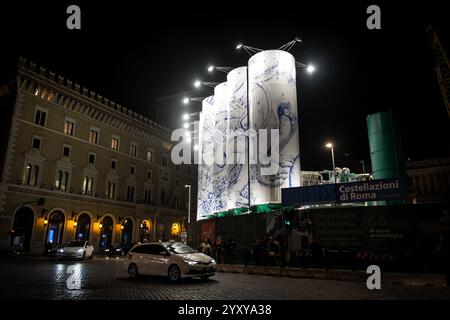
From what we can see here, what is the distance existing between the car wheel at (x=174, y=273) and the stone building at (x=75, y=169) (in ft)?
73.7

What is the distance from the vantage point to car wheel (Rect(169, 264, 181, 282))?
43.4 ft

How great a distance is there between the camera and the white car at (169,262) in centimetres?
1322

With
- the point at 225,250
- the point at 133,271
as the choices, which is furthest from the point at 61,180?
the point at 133,271

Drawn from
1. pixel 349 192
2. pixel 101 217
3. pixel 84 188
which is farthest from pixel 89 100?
pixel 349 192

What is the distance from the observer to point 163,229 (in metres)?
53.6

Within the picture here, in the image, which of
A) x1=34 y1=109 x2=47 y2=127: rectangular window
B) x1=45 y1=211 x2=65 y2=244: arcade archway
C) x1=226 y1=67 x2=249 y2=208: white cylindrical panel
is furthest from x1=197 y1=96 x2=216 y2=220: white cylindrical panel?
x1=34 y1=109 x2=47 y2=127: rectangular window

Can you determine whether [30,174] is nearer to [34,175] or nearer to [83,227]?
[34,175]

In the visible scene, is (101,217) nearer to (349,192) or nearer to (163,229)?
(163,229)

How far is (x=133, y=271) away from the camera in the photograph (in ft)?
49.2

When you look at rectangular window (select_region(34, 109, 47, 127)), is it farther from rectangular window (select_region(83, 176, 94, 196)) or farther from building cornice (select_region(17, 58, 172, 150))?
rectangular window (select_region(83, 176, 94, 196))

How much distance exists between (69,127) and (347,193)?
36.7 meters
